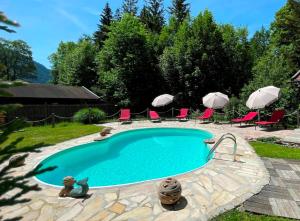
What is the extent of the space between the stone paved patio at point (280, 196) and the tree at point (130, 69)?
1984cm

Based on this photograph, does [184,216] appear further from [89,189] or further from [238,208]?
[89,189]

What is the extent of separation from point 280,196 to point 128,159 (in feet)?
24.3

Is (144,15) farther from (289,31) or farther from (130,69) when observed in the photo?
(289,31)

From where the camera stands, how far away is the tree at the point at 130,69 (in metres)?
26.6

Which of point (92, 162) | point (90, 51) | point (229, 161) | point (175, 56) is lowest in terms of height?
point (92, 162)

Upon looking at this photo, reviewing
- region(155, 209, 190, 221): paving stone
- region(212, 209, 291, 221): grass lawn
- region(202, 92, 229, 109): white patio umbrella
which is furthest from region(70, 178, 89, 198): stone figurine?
region(202, 92, 229, 109): white patio umbrella

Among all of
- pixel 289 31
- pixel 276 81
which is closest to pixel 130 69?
pixel 276 81

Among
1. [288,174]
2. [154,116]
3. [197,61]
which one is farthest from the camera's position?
[197,61]

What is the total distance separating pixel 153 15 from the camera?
142ft

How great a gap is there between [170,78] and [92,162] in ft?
54.3

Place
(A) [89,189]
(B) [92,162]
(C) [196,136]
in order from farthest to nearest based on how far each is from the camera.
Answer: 1. (C) [196,136]
2. (B) [92,162]
3. (A) [89,189]

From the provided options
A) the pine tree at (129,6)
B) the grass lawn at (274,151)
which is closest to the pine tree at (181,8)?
the pine tree at (129,6)

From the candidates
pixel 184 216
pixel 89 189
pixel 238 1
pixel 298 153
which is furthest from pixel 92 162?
pixel 238 1

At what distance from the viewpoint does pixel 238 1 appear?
19562 millimetres
